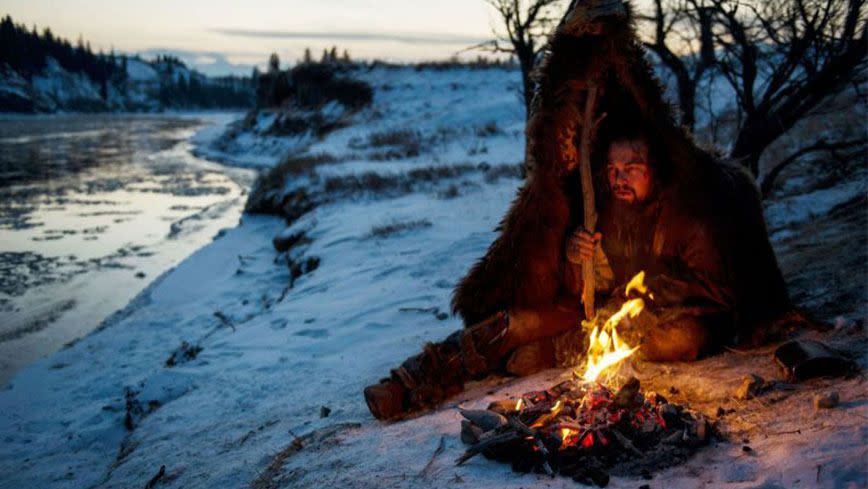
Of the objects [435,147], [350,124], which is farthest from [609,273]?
[350,124]

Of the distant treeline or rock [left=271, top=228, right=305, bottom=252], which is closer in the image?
rock [left=271, top=228, right=305, bottom=252]

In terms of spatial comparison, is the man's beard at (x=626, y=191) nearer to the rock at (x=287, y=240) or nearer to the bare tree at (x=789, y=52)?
the bare tree at (x=789, y=52)

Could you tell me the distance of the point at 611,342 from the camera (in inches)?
137

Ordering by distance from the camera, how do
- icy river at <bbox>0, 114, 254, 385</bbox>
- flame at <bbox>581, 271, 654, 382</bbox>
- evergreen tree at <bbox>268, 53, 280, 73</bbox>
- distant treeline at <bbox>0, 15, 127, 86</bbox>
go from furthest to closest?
1. evergreen tree at <bbox>268, 53, 280, 73</bbox>
2. distant treeline at <bbox>0, 15, 127, 86</bbox>
3. icy river at <bbox>0, 114, 254, 385</bbox>
4. flame at <bbox>581, 271, 654, 382</bbox>

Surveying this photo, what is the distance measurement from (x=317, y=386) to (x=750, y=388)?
10.3 feet

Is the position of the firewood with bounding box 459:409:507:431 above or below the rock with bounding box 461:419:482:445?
above

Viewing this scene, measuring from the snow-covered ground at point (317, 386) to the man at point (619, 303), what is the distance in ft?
0.53

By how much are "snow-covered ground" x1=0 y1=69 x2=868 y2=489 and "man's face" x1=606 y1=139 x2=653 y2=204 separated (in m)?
1.10

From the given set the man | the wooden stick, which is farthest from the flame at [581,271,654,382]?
the wooden stick

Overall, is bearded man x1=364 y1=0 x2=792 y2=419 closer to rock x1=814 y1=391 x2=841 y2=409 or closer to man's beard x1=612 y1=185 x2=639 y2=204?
man's beard x1=612 y1=185 x2=639 y2=204

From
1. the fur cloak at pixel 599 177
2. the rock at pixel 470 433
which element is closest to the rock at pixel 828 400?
the fur cloak at pixel 599 177

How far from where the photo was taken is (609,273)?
4039 mm

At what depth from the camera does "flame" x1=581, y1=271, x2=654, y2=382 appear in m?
3.21

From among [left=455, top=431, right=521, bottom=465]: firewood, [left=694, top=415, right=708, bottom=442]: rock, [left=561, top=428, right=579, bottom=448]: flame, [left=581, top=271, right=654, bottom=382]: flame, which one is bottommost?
[left=455, top=431, right=521, bottom=465]: firewood
